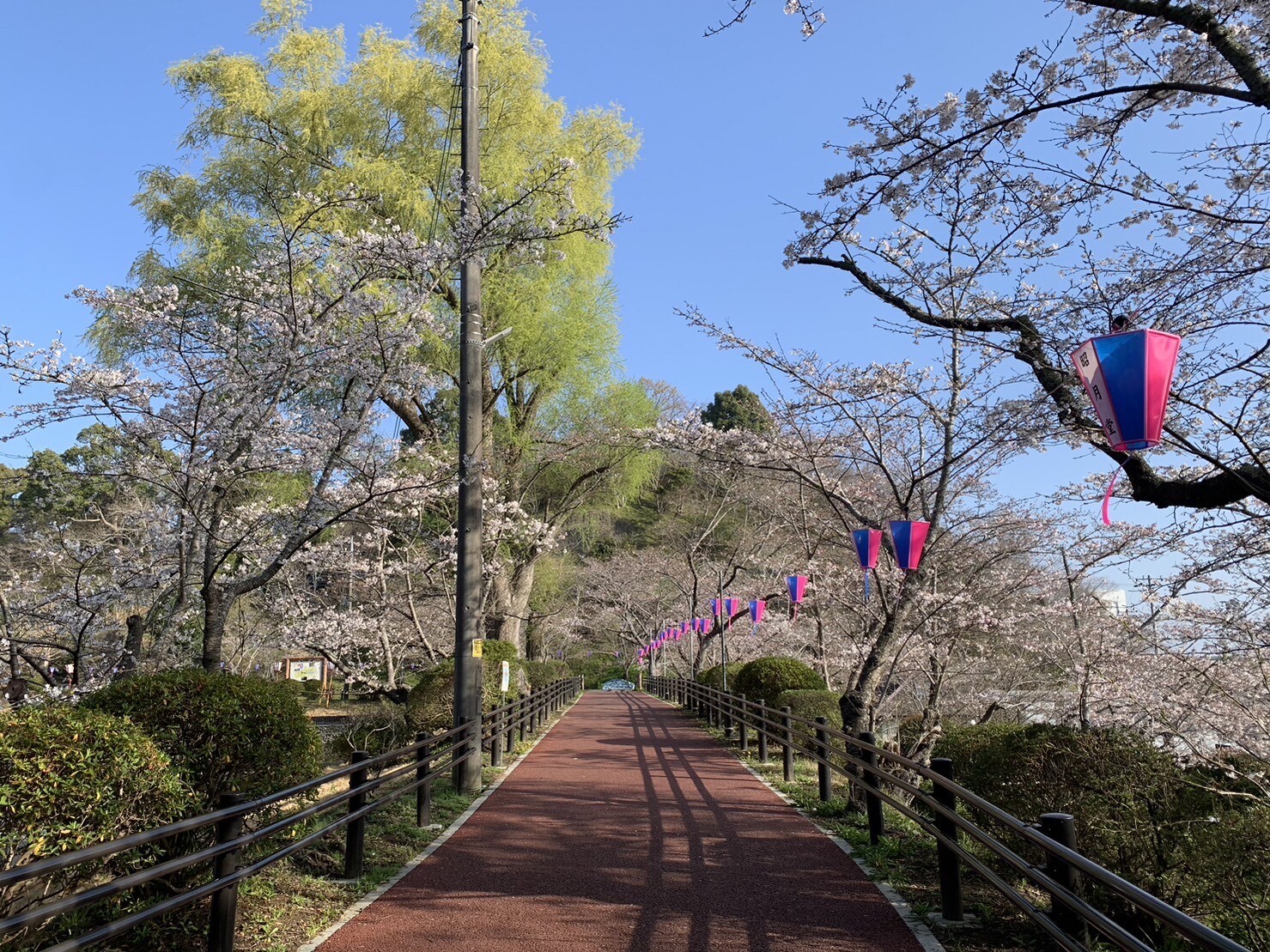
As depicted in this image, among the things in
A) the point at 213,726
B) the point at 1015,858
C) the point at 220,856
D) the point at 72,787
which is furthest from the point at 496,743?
the point at 1015,858

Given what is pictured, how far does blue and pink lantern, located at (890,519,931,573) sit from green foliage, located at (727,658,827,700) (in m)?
6.67

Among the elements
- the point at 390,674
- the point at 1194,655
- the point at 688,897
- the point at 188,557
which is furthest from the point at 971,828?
the point at 390,674

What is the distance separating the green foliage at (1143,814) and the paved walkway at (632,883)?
1.09m

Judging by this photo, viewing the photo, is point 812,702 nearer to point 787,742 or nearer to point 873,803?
point 787,742

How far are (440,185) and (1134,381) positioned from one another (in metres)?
11.6

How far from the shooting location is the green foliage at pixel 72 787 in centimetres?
323

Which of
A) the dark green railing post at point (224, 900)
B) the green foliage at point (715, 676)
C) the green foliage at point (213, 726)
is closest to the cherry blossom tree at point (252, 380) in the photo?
the green foliage at point (213, 726)

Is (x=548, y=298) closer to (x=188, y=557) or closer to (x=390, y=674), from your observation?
(x=390, y=674)

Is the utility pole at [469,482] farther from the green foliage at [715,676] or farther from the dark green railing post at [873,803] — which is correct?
the green foliage at [715,676]

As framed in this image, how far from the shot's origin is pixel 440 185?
520 inches

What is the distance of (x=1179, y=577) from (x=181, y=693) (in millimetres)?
6389

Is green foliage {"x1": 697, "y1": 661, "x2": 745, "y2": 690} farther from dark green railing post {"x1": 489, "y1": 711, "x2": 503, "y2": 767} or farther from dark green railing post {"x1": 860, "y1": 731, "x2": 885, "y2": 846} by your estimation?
dark green railing post {"x1": 860, "y1": 731, "x2": 885, "y2": 846}

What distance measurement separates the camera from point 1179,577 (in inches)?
220

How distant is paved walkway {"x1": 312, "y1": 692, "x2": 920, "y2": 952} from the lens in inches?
165
